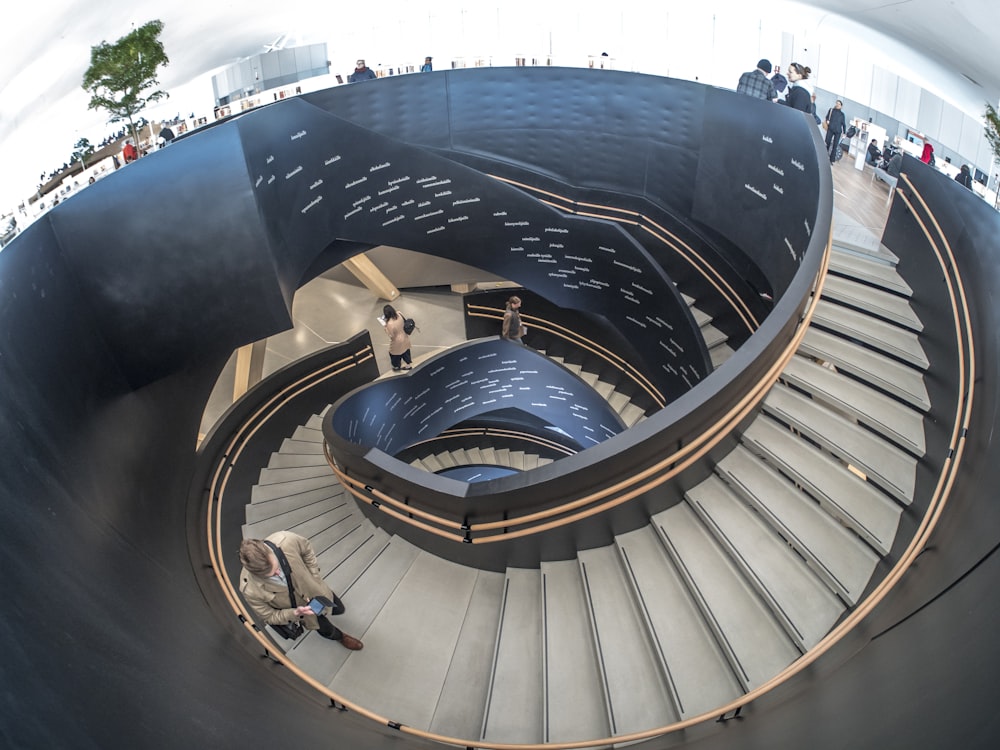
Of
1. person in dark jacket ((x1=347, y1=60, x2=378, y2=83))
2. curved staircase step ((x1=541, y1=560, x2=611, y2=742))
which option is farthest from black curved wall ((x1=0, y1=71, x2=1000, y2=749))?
person in dark jacket ((x1=347, y1=60, x2=378, y2=83))

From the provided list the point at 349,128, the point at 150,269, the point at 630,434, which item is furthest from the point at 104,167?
the point at 630,434

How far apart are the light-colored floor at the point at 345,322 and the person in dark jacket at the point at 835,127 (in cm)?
18

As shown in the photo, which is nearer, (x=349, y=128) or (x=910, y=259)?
(x=910, y=259)

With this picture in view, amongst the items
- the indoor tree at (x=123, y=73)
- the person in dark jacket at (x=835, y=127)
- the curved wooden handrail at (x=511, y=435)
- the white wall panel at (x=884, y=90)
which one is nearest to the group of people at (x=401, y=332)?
the indoor tree at (x=123, y=73)

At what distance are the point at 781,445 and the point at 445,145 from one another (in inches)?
298

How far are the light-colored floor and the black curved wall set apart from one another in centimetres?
221

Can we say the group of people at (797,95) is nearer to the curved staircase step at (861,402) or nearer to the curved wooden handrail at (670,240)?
the curved wooden handrail at (670,240)

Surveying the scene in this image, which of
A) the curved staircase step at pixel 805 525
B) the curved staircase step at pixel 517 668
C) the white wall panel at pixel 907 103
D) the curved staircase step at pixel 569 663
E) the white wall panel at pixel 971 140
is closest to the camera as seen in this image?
the curved staircase step at pixel 805 525

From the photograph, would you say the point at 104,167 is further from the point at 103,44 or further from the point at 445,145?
the point at 445,145

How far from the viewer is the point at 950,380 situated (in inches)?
166

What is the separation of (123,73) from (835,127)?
24.3 feet

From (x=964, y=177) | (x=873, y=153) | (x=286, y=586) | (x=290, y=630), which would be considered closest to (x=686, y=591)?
(x=286, y=586)

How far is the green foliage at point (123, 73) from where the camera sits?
6500 mm

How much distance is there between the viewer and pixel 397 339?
9727mm
